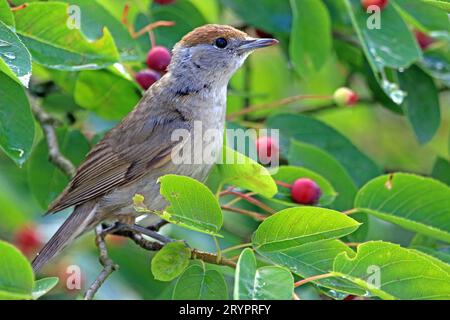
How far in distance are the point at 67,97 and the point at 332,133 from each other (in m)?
1.57

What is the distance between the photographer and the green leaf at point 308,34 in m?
4.66

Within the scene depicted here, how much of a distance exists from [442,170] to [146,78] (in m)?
1.77

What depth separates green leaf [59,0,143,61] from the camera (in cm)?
427

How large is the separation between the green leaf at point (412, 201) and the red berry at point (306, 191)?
0.27 meters

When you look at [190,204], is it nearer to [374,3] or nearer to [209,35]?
[209,35]

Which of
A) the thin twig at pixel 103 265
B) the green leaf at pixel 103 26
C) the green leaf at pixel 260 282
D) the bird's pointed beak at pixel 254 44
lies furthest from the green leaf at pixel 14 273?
the bird's pointed beak at pixel 254 44

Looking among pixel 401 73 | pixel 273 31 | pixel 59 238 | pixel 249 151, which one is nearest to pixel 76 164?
pixel 59 238

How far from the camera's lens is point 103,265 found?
12.1ft

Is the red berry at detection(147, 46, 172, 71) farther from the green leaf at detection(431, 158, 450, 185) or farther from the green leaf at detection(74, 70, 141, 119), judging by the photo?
the green leaf at detection(431, 158, 450, 185)

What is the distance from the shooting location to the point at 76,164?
4.75m

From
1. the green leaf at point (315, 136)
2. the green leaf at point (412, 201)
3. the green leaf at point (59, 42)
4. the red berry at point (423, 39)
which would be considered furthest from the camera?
the red berry at point (423, 39)

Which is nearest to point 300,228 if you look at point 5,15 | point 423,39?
point 5,15

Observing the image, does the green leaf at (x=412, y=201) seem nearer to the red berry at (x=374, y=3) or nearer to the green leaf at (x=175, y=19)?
the red berry at (x=374, y=3)
